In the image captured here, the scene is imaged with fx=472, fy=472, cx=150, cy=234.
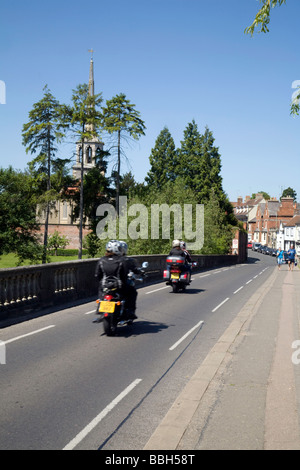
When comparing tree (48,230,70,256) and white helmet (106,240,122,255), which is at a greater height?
white helmet (106,240,122,255)

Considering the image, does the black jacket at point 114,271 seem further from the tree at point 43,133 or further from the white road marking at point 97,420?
the tree at point 43,133

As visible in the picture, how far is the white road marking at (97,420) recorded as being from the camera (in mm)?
4473

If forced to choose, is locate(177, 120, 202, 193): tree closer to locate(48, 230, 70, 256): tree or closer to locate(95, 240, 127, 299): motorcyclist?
locate(48, 230, 70, 256): tree

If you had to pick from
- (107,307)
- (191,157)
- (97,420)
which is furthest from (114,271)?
(191,157)

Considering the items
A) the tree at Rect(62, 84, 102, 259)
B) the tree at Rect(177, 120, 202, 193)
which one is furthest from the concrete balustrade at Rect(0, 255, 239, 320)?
the tree at Rect(177, 120, 202, 193)

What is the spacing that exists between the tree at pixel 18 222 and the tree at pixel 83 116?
15.8ft

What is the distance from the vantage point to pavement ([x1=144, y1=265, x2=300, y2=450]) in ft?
14.8

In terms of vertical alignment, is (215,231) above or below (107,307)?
above

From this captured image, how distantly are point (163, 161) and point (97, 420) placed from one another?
7500cm

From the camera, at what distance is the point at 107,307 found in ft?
30.0

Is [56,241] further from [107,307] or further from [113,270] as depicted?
[107,307]

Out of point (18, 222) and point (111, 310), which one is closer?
point (111, 310)

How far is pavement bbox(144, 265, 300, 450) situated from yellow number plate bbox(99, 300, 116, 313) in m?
2.09
